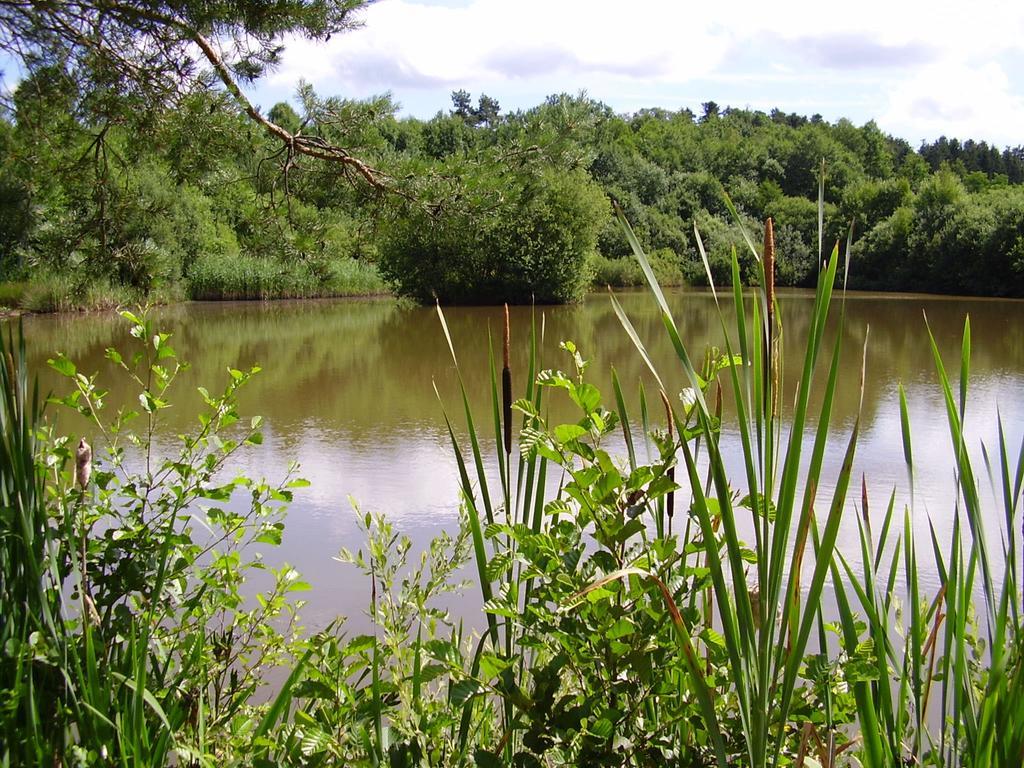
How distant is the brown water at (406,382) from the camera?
4.72m

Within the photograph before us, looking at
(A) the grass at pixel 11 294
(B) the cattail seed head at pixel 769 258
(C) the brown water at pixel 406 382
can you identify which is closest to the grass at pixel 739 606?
(B) the cattail seed head at pixel 769 258

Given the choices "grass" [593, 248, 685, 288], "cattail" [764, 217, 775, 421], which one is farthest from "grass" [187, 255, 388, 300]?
"cattail" [764, 217, 775, 421]

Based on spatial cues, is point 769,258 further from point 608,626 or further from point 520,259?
point 520,259

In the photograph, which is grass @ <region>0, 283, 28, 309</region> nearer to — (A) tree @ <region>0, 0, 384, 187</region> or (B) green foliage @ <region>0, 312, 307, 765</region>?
(A) tree @ <region>0, 0, 384, 187</region>

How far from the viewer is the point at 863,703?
96cm

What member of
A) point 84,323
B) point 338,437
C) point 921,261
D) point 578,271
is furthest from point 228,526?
point 921,261

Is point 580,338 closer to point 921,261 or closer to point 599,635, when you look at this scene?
point 599,635

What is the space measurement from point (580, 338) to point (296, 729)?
11965 mm

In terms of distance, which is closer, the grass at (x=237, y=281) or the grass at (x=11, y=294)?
the grass at (x=11, y=294)

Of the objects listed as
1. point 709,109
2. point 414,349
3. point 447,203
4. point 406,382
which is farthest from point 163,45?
point 709,109

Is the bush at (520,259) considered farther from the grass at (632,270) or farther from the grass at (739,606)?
the grass at (739,606)

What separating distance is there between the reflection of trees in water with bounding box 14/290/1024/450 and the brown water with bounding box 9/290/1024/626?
4 centimetres

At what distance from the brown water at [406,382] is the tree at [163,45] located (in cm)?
137

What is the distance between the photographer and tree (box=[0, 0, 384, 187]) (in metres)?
3.38
